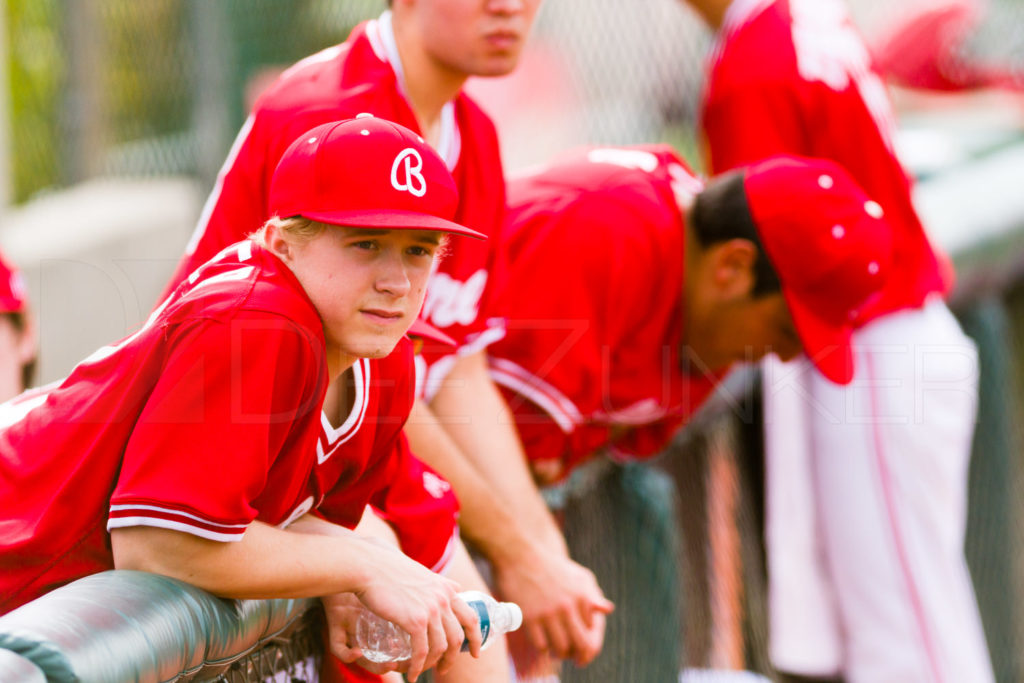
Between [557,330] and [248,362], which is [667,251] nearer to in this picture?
[557,330]

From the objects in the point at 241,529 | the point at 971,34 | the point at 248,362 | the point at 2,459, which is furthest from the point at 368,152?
the point at 971,34

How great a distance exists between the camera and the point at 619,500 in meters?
2.45

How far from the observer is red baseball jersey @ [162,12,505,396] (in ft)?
6.15

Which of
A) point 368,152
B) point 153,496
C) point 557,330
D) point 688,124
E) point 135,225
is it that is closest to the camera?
point 153,496

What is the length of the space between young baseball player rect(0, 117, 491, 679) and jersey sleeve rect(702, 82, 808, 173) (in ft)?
4.87

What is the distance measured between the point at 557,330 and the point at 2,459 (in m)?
1.06

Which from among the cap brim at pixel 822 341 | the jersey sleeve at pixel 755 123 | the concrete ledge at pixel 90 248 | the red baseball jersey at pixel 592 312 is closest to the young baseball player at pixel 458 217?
the red baseball jersey at pixel 592 312

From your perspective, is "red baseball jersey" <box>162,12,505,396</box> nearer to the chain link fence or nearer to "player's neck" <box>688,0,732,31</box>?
"player's neck" <box>688,0,732,31</box>

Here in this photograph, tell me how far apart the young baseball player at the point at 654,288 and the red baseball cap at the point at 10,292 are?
83cm

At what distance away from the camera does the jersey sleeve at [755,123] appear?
2.78 metres

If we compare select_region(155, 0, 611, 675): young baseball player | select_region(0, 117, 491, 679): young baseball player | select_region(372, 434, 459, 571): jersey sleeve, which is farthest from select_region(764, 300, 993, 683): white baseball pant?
select_region(0, 117, 491, 679): young baseball player

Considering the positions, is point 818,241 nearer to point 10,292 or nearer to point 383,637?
point 383,637

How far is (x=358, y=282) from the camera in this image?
1.40 m

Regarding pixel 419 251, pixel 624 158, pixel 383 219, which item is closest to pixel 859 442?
pixel 624 158
